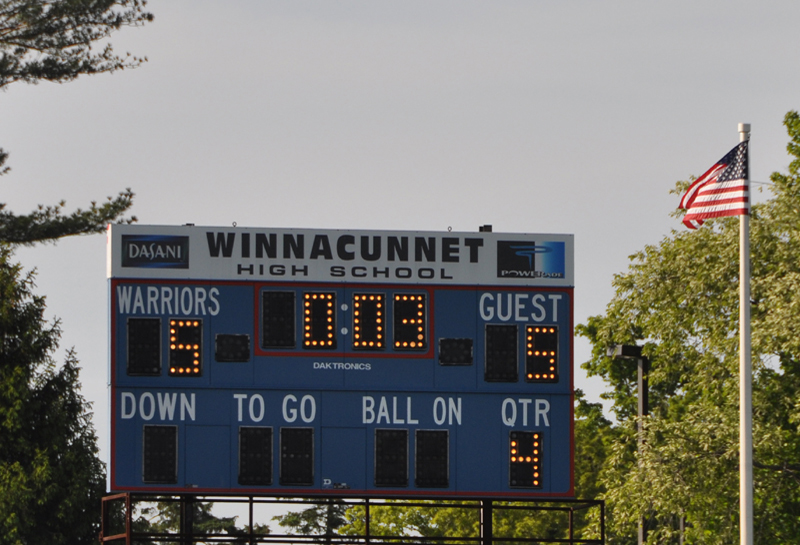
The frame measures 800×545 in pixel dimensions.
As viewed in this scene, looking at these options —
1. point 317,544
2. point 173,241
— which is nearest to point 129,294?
point 173,241

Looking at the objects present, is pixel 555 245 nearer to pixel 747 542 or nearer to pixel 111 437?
pixel 747 542

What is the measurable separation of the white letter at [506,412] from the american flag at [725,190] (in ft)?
14.1

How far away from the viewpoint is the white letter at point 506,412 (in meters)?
21.8

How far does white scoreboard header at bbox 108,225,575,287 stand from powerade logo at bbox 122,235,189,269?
0.01 m

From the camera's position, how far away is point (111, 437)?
2145 cm

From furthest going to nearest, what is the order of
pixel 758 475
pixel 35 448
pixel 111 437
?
pixel 35 448, pixel 758 475, pixel 111 437

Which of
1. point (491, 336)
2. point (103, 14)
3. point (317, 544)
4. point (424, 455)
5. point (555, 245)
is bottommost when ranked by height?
point (317, 544)

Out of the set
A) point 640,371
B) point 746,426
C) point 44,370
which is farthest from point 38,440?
point 746,426

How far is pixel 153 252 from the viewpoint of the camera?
2200cm

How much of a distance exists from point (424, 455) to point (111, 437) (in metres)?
4.49

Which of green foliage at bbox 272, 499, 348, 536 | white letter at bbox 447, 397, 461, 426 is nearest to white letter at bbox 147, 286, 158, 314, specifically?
white letter at bbox 447, 397, 461, 426

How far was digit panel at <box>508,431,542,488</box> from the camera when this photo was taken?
2175 centimetres

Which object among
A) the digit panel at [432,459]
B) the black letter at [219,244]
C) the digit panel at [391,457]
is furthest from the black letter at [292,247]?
the digit panel at [432,459]

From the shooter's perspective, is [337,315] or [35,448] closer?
[337,315]
